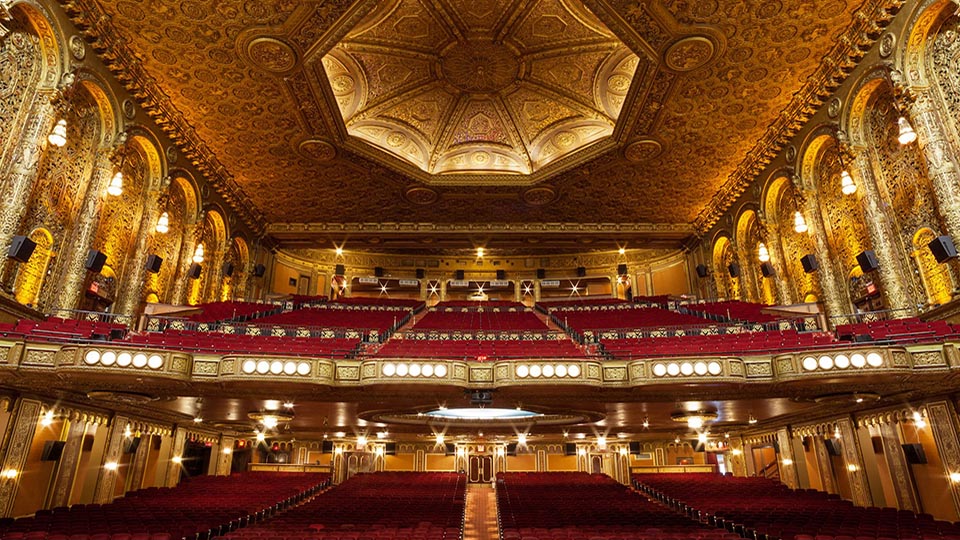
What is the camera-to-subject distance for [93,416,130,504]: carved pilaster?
12961mm

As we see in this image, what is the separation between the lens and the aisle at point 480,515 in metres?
11.8

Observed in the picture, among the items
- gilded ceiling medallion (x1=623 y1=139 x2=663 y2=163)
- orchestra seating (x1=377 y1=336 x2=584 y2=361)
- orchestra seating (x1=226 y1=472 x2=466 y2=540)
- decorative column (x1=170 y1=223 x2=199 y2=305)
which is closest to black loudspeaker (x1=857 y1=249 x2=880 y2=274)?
gilded ceiling medallion (x1=623 y1=139 x2=663 y2=163)

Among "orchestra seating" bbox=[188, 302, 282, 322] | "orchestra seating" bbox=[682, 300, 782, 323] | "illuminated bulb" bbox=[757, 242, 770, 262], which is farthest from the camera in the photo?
"illuminated bulb" bbox=[757, 242, 770, 262]

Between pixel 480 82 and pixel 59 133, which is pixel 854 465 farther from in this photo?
pixel 59 133

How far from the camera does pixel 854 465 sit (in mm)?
13406

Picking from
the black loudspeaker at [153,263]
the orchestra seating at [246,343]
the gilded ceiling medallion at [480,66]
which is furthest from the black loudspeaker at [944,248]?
the black loudspeaker at [153,263]

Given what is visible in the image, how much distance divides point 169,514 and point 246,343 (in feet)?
12.5

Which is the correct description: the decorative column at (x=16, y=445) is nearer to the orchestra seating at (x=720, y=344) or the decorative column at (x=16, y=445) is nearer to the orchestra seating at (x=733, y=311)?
the orchestra seating at (x=720, y=344)

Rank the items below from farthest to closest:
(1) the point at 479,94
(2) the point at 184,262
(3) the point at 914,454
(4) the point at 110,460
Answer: (1) the point at 479,94 → (2) the point at 184,262 → (4) the point at 110,460 → (3) the point at 914,454

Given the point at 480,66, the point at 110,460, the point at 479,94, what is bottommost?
the point at 110,460

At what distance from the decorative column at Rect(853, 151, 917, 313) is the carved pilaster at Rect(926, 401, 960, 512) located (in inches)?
109

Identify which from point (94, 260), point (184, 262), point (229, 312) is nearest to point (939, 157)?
point (94, 260)

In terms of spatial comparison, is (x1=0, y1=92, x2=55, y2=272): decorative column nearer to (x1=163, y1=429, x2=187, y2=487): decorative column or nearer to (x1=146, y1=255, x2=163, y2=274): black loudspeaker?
(x1=146, y1=255, x2=163, y2=274): black loudspeaker

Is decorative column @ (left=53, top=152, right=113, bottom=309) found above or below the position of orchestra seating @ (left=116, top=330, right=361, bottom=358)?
above
